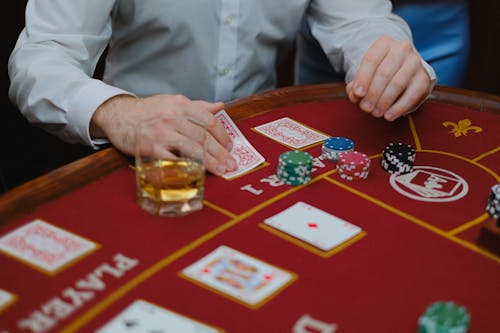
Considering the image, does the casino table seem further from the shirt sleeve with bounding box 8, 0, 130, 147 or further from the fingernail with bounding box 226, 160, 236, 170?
the shirt sleeve with bounding box 8, 0, 130, 147

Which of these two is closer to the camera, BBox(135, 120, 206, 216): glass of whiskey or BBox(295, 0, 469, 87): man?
BBox(135, 120, 206, 216): glass of whiskey

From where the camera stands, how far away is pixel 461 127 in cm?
177

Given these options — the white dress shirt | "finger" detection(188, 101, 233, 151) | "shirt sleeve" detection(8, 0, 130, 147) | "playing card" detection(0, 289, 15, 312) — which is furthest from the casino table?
the white dress shirt

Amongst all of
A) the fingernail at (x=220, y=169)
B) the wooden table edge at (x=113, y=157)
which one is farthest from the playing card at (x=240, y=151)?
the wooden table edge at (x=113, y=157)

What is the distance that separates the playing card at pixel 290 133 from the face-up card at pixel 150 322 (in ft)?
2.35

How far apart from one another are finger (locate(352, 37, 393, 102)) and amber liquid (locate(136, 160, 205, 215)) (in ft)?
1.79

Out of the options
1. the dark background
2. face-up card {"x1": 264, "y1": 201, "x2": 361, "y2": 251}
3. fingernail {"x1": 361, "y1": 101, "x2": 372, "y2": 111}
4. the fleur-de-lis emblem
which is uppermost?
fingernail {"x1": 361, "y1": 101, "x2": 372, "y2": 111}

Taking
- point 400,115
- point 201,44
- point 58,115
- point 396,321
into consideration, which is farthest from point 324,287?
point 201,44

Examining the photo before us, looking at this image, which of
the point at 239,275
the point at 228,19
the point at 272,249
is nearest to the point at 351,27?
the point at 228,19

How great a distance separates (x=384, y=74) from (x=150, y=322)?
0.98m

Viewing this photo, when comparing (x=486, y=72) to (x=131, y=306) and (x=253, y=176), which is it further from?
(x=131, y=306)

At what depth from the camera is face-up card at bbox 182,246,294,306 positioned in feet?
3.40

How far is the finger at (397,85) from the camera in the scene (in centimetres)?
167

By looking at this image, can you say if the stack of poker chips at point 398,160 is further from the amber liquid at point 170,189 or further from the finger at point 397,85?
the amber liquid at point 170,189
